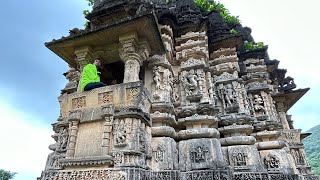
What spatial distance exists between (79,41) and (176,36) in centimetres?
368

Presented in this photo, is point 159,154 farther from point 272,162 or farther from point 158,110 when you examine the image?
point 272,162

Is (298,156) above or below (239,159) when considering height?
above

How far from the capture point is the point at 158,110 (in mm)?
5676

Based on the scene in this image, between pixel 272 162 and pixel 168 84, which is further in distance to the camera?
pixel 272 162

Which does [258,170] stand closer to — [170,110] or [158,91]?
[170,110]

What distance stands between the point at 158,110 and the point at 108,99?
1.37m

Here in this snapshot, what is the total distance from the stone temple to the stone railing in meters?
0.02

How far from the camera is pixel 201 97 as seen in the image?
6.32 metres

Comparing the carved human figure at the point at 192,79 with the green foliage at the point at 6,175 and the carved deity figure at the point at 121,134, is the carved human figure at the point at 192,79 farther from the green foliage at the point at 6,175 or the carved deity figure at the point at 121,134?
the green foliage at the point at 6,175

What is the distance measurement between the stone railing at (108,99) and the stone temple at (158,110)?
23 mm

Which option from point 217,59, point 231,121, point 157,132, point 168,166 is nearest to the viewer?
point 168,166

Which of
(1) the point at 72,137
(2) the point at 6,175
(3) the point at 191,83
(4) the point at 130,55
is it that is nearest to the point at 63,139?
(1) the point at 72,137

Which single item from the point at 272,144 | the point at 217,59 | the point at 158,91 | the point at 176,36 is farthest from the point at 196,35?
the point at 272,144

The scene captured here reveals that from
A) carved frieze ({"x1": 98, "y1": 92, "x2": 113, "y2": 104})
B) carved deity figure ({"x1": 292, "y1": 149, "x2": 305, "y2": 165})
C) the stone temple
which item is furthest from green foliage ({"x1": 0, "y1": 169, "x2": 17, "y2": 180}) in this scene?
carved deity figure ({"x1": 292, "y1": 149, "x2": 305, "y2": 165})
